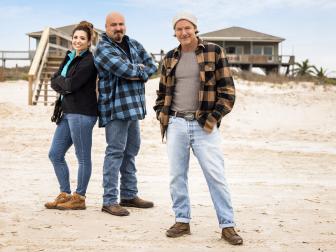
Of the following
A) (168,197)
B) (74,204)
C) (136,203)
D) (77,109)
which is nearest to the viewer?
(77,109)

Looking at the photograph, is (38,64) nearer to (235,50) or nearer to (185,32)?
(185,32)

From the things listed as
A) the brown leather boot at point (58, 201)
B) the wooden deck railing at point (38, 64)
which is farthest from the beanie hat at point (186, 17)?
the wooden deck railing at point (38, 64)

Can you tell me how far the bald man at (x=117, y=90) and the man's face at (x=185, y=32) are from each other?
29.3 inches

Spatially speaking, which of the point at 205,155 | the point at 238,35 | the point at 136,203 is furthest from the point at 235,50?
the point at 205,155

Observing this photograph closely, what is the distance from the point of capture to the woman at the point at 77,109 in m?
5.14

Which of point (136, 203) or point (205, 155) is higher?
point (205, 155)

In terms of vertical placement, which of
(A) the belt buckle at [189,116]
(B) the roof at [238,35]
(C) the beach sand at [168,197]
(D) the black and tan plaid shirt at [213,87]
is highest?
(B) the roof at [238,35]

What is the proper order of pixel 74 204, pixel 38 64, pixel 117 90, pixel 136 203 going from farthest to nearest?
pixel 38 64
pixel 136 203
pixel 74 204
pixel 117 90

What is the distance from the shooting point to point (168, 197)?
20.3ft

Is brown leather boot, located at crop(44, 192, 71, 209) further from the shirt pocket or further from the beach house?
the beach house

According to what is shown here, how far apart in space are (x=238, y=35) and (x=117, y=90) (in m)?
39.6

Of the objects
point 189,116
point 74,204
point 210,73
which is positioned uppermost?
point 210,73

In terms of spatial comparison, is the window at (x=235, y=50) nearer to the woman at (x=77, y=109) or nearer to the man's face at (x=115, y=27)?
the woman at (x=77, y=109)

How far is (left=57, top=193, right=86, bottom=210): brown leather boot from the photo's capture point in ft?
17.4
